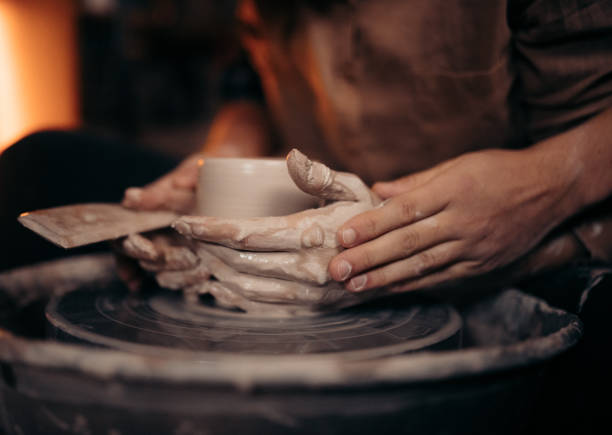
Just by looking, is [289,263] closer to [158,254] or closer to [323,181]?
[323,181]

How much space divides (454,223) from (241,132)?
1.11 meters

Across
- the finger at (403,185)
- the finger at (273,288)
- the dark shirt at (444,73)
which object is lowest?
the finger at (273,288)

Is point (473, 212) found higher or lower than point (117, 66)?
lower

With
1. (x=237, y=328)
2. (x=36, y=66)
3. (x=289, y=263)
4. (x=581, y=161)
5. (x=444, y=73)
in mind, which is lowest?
(x=237, y=328)

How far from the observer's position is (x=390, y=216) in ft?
2.41

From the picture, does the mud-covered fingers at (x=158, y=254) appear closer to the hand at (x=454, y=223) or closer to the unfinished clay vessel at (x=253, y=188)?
the unfinished clay vessel at (x=253, y=188)

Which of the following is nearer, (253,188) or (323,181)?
(323,181)

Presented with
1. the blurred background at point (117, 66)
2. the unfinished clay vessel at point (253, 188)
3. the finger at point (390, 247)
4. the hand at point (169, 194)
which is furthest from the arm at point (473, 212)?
the blurred background at point (117, 66)

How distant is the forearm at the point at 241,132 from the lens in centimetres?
164

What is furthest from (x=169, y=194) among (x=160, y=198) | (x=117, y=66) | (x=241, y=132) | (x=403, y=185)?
(x=117, y=66)

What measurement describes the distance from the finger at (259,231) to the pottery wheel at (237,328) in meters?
0.14

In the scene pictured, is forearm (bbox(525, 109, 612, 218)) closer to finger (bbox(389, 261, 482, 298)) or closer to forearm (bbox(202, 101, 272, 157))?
finger (bbox(389, 261, 482, 298))

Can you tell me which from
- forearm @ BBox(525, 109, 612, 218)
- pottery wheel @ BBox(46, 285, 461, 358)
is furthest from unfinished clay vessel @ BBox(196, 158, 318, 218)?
forearm @ BBox(525, 109, 612, 218)

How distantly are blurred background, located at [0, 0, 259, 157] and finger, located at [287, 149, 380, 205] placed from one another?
2.11 metres
